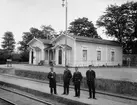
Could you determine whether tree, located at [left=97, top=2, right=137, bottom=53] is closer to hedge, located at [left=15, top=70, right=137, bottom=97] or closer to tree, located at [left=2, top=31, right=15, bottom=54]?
hedge, located at [left=15, top=70, right=137, bottom=97]

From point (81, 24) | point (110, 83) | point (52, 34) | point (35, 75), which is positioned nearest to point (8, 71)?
point (35, 75)

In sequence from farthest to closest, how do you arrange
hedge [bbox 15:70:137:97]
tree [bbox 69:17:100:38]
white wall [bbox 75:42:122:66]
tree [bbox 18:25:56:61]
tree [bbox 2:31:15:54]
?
1. tree [bbox 2:31:15:54]
2. tree [bbox 18:25:56:61]
3. tree [bbox 69:17:100:38]
4. white wall [bbox 75:42:122:66]
5. hedge [bbox 15:70:137:97]

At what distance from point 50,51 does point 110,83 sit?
22756mm

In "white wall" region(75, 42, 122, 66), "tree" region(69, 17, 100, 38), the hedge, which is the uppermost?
"tree" region(69, 17, 100, 38)

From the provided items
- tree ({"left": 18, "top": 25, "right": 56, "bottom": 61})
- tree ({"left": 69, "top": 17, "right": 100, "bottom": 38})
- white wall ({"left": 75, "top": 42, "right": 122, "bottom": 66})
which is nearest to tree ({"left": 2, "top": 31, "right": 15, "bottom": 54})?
tree ({"left": 18, "top": 25, "right": 56, "bottom": 61})

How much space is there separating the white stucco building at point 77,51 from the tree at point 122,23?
318 inches

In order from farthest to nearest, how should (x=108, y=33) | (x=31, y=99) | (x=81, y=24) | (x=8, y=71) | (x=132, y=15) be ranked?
(x=81, y=24)
(x=108, y=33)
(x=132, y=15)
(x=8, y=71)
(x=31, y=99)

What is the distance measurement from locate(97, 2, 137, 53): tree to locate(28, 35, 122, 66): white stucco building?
26.5 feet

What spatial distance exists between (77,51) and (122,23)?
791 inches

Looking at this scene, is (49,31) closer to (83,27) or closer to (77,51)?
(83,27)

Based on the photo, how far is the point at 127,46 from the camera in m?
46.1

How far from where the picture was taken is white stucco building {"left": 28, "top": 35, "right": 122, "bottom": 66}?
29.3 metres

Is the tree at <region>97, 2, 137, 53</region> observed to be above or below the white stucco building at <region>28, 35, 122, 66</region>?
above

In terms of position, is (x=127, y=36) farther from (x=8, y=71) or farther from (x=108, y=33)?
(x=8, y=71)
